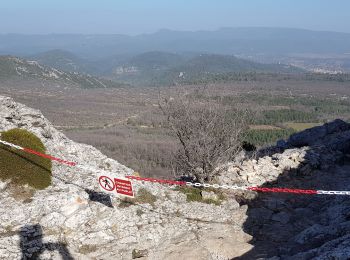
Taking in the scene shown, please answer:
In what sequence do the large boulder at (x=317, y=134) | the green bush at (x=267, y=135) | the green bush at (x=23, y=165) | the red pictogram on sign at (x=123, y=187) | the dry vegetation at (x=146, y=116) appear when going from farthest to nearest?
the green bush at (x=267, y=135)
the dry vegetation at (x=146, y=116)
the large boulder at (x=317, y=134)
the green bush at (x=23, y=165)
the red pictogram on sign at (x=123, y=187)

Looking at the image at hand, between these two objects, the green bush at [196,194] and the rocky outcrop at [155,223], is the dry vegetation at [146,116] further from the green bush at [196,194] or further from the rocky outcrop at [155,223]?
the rocky outcrop at [155,223]

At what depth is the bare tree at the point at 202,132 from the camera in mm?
15227

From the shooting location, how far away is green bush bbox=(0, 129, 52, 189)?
12.8 meters

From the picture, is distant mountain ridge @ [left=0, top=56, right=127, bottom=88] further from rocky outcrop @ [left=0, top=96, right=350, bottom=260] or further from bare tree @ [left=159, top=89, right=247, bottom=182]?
rocky outcrop @ [left=0, top=96, right=350, bottom=260]

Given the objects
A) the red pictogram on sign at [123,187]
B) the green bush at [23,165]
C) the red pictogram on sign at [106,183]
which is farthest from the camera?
the green bush at [23,165]

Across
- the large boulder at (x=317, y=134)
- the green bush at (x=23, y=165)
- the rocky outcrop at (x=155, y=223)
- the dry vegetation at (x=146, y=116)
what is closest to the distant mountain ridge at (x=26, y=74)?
the dry vegetation at (x=146, y=116)

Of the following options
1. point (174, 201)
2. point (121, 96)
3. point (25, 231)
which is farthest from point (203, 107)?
point (121, 96)

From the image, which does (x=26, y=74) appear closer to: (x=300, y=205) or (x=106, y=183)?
(x=106, y=183)

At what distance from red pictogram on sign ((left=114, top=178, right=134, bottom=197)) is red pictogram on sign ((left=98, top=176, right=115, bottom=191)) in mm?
143

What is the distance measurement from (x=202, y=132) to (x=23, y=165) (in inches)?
245

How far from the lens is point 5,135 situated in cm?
1423

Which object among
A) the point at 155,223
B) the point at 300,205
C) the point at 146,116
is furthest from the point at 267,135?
the point at 155,223

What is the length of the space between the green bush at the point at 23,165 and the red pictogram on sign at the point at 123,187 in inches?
95.2

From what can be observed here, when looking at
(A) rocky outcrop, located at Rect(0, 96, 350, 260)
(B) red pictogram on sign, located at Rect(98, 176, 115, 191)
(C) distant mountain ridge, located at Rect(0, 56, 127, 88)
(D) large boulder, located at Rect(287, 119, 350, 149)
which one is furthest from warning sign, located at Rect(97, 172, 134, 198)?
(C) distant mountain ridge, located at Rect(0, 56, 127, 88)
